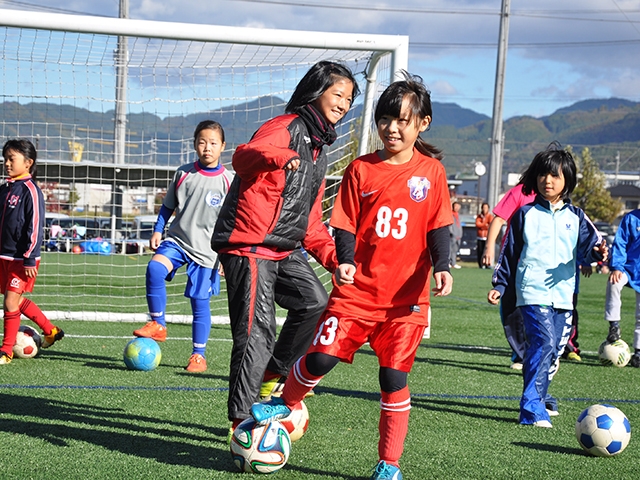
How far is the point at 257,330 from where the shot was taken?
4012 mm

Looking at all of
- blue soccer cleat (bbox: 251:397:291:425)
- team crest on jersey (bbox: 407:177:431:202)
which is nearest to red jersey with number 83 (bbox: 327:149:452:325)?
team crest on jersey (bbox: 407:177:431:202)

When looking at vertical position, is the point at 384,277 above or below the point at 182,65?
below

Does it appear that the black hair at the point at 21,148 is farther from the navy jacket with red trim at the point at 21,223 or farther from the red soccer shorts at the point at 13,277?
the red soccer shorts at the point at 13,277

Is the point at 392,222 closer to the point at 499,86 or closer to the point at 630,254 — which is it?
the point at 630,254

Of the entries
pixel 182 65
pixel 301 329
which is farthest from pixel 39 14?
pixel 301 329

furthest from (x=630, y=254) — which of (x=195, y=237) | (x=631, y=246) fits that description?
(x=195, y=237)

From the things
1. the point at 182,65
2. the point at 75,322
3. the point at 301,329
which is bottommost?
the point at 75,322

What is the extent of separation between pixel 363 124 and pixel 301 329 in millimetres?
4864

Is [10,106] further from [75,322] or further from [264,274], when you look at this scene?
[264,274]

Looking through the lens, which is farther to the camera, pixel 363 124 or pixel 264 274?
pixel 363 124

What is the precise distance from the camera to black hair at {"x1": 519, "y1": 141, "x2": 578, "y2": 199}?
16.9 feet

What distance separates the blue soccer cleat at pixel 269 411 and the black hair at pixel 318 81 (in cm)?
149

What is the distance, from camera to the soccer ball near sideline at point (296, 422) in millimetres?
4133

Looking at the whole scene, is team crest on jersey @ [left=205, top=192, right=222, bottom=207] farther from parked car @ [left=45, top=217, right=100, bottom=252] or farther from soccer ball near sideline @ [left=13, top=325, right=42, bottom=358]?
parked car @ [left=45, top=217, right=100, bottom=252]
